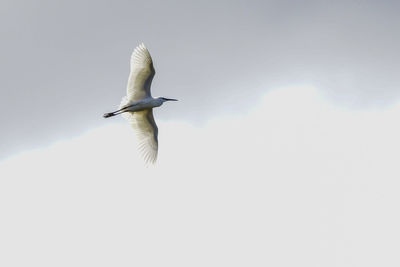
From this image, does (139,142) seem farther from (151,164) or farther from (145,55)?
(145,55)

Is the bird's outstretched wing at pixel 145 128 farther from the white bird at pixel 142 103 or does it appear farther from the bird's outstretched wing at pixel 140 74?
A: the bird's outstretched wing at pixel 140 74

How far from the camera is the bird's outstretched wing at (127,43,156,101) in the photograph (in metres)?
47.7

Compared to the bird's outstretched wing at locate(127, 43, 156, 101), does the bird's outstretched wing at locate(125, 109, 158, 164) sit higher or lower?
lower

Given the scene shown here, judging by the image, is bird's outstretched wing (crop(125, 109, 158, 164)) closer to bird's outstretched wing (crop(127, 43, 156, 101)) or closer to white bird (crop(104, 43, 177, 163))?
white bird (crop(104, 43, 177, 163))

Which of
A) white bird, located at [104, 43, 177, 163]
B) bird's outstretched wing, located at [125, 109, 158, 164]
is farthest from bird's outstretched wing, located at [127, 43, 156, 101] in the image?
bird's outstretched wing, located at [125, 109, 158, 164]

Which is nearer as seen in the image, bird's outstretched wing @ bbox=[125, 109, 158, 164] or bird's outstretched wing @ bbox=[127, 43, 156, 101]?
bird's outstretched wing @ bbox=[127, 43, 156, 101]

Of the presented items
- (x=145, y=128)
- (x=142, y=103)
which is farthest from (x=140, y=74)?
(x=145, y=128)

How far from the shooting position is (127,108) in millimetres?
48812

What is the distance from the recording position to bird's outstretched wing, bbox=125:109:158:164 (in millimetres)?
50184

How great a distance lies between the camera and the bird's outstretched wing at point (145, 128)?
1976 inches

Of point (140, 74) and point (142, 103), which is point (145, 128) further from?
point (140, 74)

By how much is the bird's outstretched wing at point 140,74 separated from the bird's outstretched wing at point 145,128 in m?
1.45

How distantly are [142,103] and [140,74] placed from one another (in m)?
1.69

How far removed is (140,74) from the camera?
158ft
